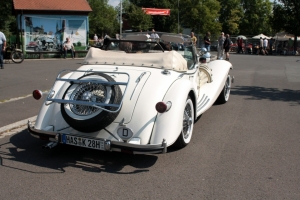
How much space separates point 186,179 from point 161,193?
1.56 feet

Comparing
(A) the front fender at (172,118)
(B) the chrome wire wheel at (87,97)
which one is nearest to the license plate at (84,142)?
(B) the chrome wire wheel at (87,97)

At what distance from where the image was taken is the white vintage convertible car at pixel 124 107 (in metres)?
4.36

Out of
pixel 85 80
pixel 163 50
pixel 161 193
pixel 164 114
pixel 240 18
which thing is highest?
pixel 240 18

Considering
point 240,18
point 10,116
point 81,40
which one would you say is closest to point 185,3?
point 240,18

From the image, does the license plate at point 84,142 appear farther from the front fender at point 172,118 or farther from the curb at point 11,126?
the curb at point 11,126

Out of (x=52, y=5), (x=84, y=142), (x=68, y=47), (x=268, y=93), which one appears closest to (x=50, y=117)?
(x=84, y=142)

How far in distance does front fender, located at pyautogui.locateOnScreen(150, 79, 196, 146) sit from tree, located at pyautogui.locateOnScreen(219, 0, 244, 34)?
6672 cm

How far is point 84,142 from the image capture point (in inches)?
173

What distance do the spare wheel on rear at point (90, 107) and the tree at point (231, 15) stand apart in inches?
2645

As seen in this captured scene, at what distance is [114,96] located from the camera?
442cm

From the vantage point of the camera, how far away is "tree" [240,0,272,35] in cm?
7481

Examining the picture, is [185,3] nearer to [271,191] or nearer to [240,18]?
[240,18]

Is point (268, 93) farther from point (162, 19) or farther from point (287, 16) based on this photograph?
point (162, 19)

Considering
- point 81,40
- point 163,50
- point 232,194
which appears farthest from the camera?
point 81,40
